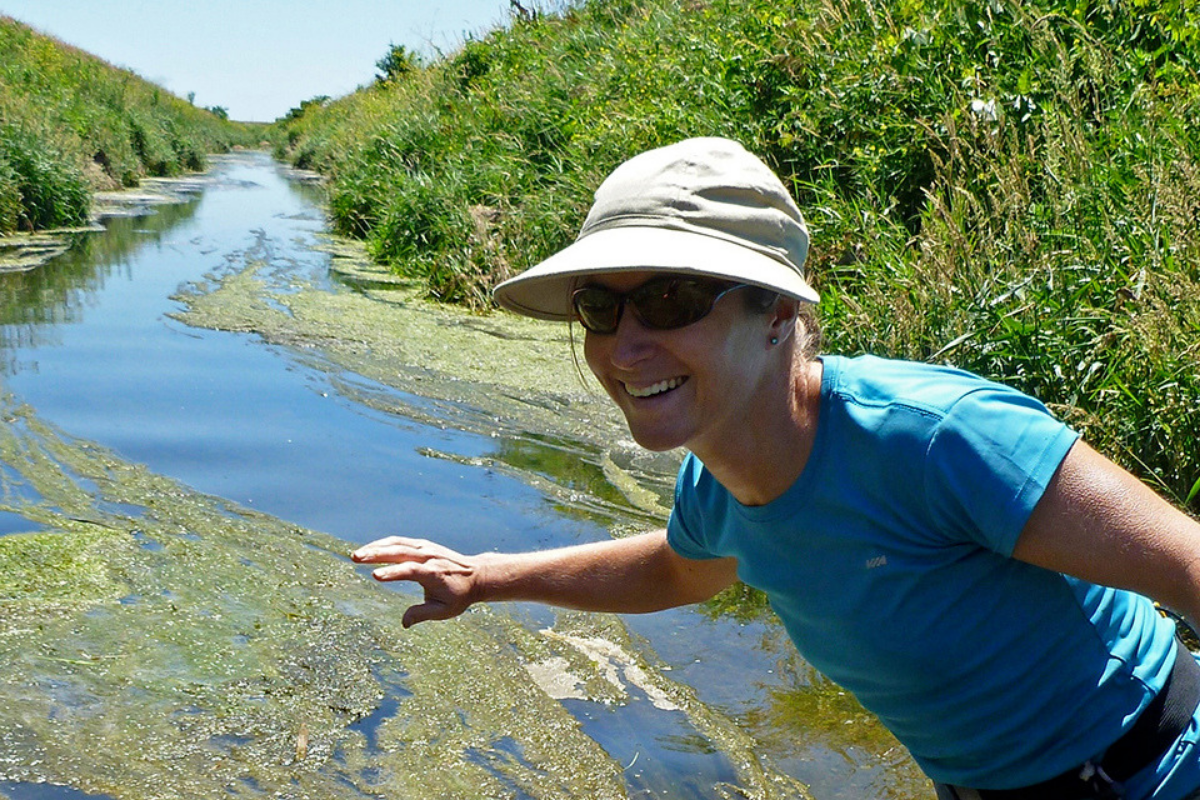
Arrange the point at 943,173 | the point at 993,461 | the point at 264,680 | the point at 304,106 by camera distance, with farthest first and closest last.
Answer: the point at 304,106 < the point at 943,173 < the point at 264,680 < the point at 993,461

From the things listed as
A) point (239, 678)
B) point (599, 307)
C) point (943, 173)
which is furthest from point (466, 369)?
point (599, 307)

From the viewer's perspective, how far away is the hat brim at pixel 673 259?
1.61 meters

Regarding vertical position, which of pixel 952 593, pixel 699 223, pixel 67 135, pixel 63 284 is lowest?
pixel 63 284

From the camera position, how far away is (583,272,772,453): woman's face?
172 cm

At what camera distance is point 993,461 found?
58.0 inches

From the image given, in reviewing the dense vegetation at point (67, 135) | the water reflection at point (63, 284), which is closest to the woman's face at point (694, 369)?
the water reflection at point (63, 284)

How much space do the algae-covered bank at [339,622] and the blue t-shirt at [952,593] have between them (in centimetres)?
133

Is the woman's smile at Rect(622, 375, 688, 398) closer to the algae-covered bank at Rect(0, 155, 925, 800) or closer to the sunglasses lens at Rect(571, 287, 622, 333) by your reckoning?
the sunglasses lens at Rect(571, 287, 622, 333)

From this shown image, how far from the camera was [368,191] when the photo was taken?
1597cm

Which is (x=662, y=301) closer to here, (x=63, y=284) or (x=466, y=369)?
(x=466, y=369)

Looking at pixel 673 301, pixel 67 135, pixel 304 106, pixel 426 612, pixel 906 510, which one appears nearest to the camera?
pixel 906 510

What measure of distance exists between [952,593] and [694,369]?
18.4 inches

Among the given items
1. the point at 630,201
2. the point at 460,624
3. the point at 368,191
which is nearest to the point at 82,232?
the point at 368,191

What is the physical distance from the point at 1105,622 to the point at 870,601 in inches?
12.5
